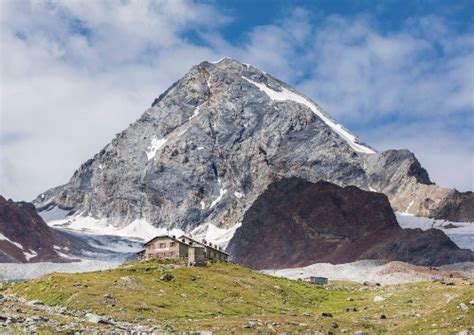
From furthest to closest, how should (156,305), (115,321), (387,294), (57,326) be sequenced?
(387,294)
(156,305)
(115,321)
(57,326)

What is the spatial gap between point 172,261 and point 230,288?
27.9 m

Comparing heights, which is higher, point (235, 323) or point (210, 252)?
point (210, 252)

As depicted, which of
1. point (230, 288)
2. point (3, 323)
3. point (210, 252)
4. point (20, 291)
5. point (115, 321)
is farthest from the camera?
point (210, 252)

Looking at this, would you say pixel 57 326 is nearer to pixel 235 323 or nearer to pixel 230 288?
pixel 235 323

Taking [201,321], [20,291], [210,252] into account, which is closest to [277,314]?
[201,321]

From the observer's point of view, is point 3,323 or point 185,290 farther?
point 185,290

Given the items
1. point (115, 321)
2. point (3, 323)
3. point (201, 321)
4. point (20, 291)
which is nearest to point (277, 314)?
point (201, 321)

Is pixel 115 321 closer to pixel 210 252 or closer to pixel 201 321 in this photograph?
pixel 201 321

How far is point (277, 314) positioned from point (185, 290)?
14616 millimetres

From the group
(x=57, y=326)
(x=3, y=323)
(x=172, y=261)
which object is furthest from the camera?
(x=172, y=261)

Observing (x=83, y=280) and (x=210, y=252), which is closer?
(x=83, y=280)

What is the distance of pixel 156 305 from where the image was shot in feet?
287

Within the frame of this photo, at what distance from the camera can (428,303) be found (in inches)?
4033

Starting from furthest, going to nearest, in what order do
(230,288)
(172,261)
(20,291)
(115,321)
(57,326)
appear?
(172,261) < (230,288) < (20,291) < (115,321) < (57,326)
